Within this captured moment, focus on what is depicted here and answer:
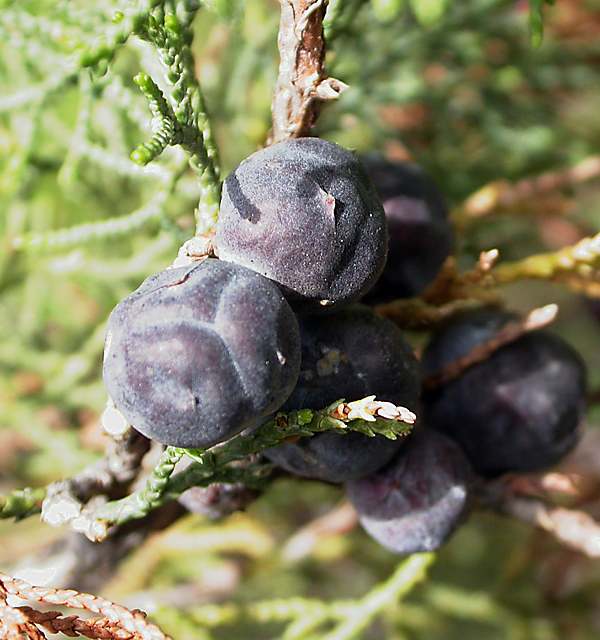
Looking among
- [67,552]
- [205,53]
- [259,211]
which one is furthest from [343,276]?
[205,53]

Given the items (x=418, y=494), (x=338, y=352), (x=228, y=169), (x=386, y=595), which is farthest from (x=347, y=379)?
(x=228, y=169)

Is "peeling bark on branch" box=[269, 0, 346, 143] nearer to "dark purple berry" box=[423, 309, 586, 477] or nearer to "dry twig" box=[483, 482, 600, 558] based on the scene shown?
"dark purple berry" box=[423, 309, 586, 477]

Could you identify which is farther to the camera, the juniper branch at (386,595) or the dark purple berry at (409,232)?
the juniper branch at (386,595)

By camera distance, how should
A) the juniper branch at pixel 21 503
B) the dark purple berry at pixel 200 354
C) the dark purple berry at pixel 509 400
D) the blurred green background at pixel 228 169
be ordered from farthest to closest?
the blurred green background at pixel 228 169 → the dark purple berry at pixel 509 400 → the juniper branch at pixel 21 503 → the dark purple berry at pixel 200 354

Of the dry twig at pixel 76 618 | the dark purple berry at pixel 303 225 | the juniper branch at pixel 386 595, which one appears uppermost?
the dark purple berry at pixel 303 225

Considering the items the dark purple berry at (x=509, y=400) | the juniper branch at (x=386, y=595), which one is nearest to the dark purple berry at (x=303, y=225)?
the dark purple berry at (x=509, y=400)

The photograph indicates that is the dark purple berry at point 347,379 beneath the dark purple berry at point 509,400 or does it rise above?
above

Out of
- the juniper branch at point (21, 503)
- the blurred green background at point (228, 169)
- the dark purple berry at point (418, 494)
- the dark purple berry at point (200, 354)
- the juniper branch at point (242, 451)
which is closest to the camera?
the dark purple berry at point (200, 354)

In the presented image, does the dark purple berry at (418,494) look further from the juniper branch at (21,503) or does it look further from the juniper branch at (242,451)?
the juniper branch at (21,503)
